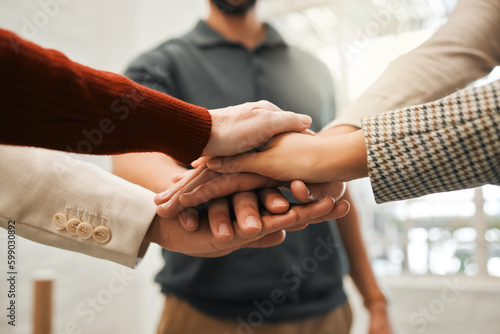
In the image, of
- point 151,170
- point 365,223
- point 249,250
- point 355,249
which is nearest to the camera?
point 151,170

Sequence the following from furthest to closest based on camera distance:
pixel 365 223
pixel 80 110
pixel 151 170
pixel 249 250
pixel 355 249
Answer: pixel 365 223 < pixel 355 249 < pixel 249 250 < pixel 151 170 < pixel 80 110

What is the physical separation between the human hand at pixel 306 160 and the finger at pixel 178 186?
0.03m

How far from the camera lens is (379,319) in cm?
89

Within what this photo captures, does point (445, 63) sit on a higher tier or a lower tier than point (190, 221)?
higher

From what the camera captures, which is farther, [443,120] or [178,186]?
[178,186]

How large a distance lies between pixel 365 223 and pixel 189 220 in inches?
75.7

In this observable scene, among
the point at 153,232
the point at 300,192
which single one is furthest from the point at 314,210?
the point at 153,232

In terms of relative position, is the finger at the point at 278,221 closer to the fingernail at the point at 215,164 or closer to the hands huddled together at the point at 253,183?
the hands huddled together at the point at 253,183

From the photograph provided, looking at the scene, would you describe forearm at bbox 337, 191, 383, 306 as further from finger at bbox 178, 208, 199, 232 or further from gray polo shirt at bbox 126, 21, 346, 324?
finger at bbox 178, 208, 199, 232

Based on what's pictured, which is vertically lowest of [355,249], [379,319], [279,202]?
[379,319]

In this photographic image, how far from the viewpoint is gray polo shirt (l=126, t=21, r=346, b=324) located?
774mm

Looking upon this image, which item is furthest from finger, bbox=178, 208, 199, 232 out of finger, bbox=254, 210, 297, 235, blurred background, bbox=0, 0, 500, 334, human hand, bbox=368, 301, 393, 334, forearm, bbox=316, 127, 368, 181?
blurred background, bbox=0, 0, 500, 334

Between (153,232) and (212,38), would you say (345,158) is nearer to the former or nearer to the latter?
(153,232)

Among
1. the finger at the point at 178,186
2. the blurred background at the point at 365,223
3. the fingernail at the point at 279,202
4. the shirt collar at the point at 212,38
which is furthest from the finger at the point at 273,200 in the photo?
the blurred background at the point at 365,223
